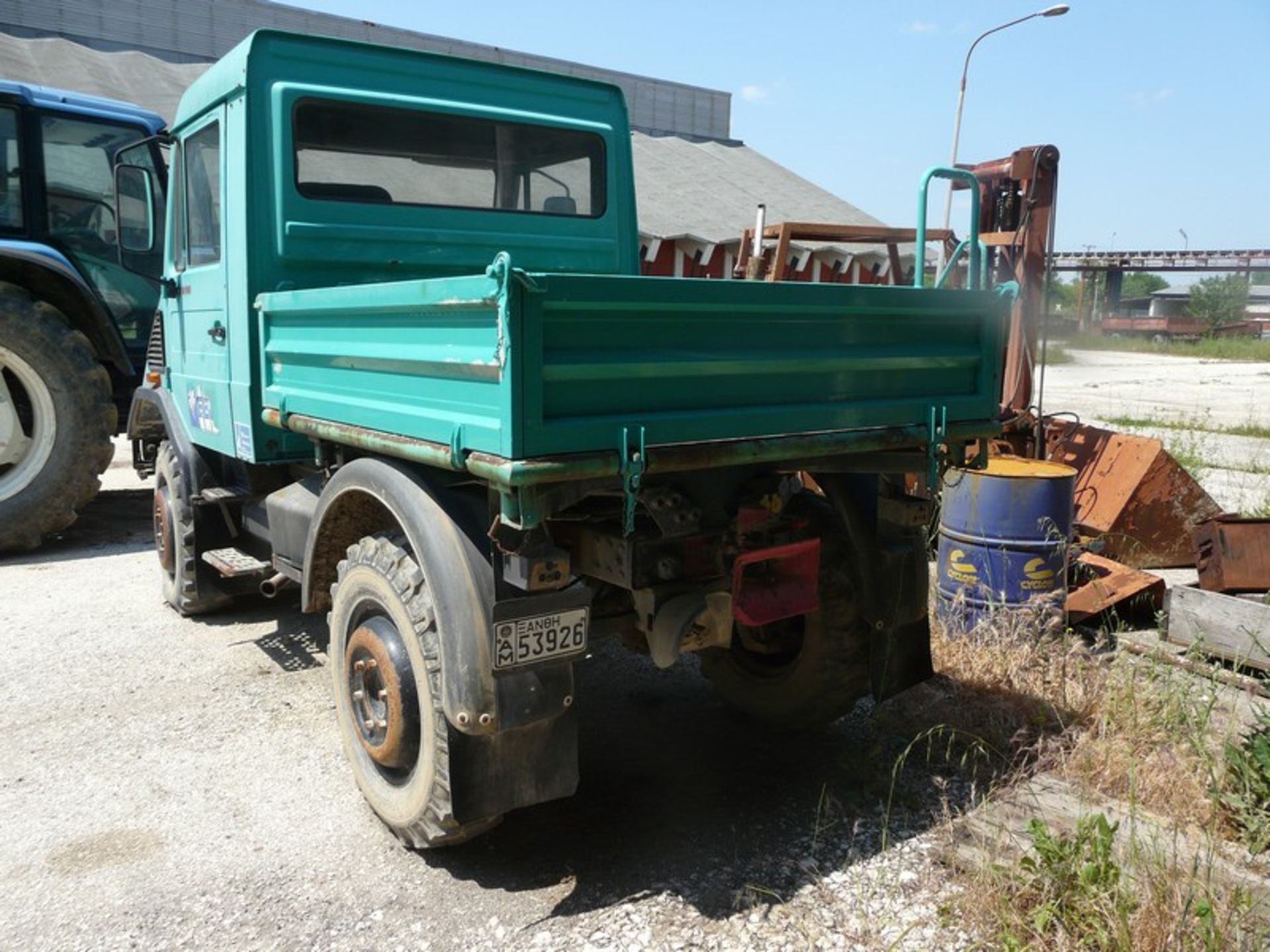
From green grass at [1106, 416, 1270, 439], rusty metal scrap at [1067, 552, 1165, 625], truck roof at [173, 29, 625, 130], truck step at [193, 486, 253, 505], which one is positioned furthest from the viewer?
green grass at [1106, 416, 1270, 439]

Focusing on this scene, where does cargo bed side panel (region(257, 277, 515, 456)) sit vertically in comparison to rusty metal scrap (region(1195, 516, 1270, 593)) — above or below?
above

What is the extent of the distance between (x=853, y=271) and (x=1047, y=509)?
1107 centimetres

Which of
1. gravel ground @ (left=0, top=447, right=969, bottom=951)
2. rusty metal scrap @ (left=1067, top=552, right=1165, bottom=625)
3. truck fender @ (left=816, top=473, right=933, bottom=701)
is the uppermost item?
truck fender @ (left=816, top=473, right=933, bottom=701)

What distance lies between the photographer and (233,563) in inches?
178

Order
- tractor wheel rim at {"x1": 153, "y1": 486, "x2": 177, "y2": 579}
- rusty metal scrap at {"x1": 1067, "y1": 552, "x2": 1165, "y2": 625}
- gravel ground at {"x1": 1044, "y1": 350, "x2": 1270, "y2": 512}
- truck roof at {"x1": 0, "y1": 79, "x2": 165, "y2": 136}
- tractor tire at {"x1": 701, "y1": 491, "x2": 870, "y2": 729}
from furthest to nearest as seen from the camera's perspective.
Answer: gravel ground at {"x1": 1044, "y1": 350, "x2": 1270, "y2": 512} < truck roof at {"x1": 0, "y1": 79, "x2": 165, "y2": 136} < tractor wheel rim at {"x1": 153, "y1": 486, "x2": 177, "y2": 579} < rusty metal scrap at {"x1": 1067, "y1": 552, "x2": 1165, "y2": 625} < tractor tire at {"x1": 701, "y1": 491, "x2": 870, "y2": 729}

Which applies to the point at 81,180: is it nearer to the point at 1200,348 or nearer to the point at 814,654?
the point at 814,654

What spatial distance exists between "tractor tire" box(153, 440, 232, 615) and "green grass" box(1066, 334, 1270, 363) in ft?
102

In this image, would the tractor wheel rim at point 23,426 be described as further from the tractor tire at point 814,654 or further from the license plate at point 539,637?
the license plate at point 539,637

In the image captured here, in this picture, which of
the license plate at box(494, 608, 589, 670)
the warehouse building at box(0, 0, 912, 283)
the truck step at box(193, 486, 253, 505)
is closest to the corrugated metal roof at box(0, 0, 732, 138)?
the warehouse building at box(0, 0, 912, 283)

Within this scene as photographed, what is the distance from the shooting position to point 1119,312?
5566cm

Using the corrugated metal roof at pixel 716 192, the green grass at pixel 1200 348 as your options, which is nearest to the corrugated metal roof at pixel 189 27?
the corrugated metal roof at pixel 716 192

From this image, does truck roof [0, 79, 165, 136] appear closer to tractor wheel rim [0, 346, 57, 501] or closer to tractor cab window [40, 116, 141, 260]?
tractor cab window [40, 116, 141, 260]

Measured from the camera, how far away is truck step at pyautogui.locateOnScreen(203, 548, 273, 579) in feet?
14.5

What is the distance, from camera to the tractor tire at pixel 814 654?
360cm
